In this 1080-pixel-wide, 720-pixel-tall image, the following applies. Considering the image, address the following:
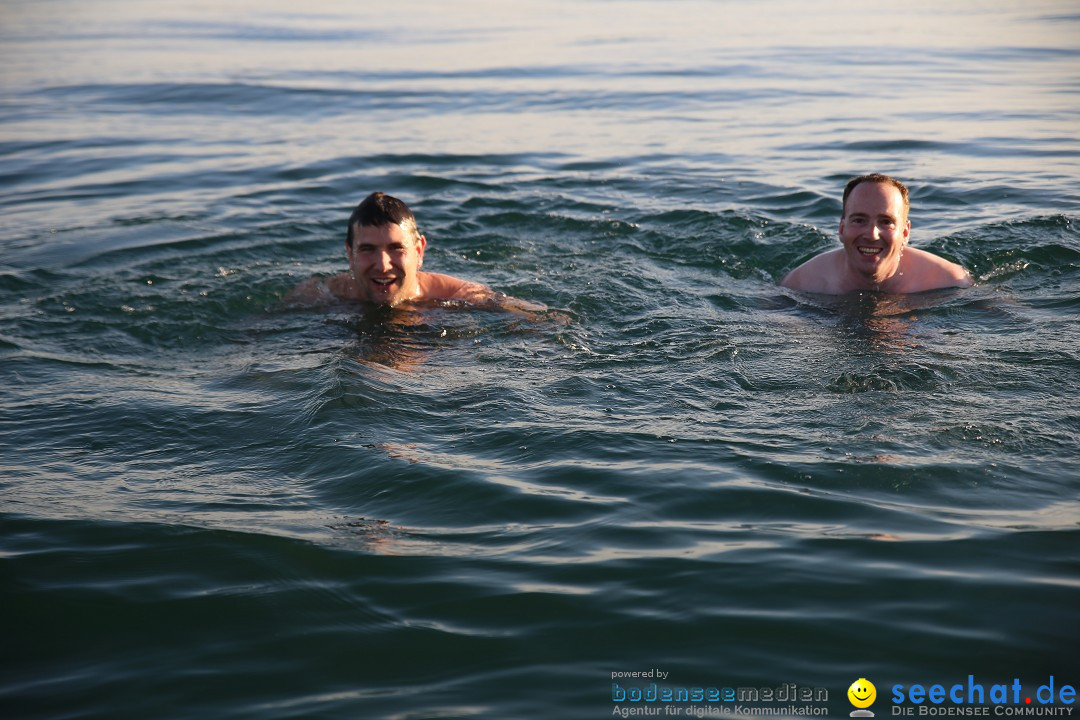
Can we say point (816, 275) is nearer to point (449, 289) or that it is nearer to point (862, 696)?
point (449, 289)

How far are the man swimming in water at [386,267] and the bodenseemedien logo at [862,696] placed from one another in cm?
479

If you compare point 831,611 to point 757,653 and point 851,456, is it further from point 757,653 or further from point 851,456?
point 851,456

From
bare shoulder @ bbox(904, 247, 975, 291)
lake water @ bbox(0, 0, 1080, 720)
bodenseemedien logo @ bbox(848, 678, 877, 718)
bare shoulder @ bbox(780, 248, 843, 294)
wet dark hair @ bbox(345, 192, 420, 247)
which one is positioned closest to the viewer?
bodenseemedien logo @ bbox(848, 678, 877, 718)

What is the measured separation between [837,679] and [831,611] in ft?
1.27

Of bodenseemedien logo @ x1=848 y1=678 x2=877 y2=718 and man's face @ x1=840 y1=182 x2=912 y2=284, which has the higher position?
man's face @ x1=840 y1=182 x2=912 y2=284

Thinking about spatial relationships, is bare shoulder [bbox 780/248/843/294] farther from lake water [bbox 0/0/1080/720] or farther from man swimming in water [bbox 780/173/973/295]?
lake water [bbox 0/0/1080/720]

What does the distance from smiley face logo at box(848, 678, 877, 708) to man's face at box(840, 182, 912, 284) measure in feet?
15.3

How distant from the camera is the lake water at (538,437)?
12.5 feet

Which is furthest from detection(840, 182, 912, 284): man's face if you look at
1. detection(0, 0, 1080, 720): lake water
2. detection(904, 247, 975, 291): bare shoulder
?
detection(0, 0, 1080, 720): lake water

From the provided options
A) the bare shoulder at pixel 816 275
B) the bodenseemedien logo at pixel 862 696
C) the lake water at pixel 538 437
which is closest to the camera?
the bodenseemedien logo at pixel 862 696

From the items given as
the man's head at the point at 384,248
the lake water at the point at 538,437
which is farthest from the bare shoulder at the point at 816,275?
the man's head at the point at 384,248

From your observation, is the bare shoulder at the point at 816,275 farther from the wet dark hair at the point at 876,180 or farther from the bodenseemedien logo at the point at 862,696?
the bodenseemedien logo at the point at 862,696

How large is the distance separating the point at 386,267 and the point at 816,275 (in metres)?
3.09

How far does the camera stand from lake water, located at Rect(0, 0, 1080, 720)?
3.81m
